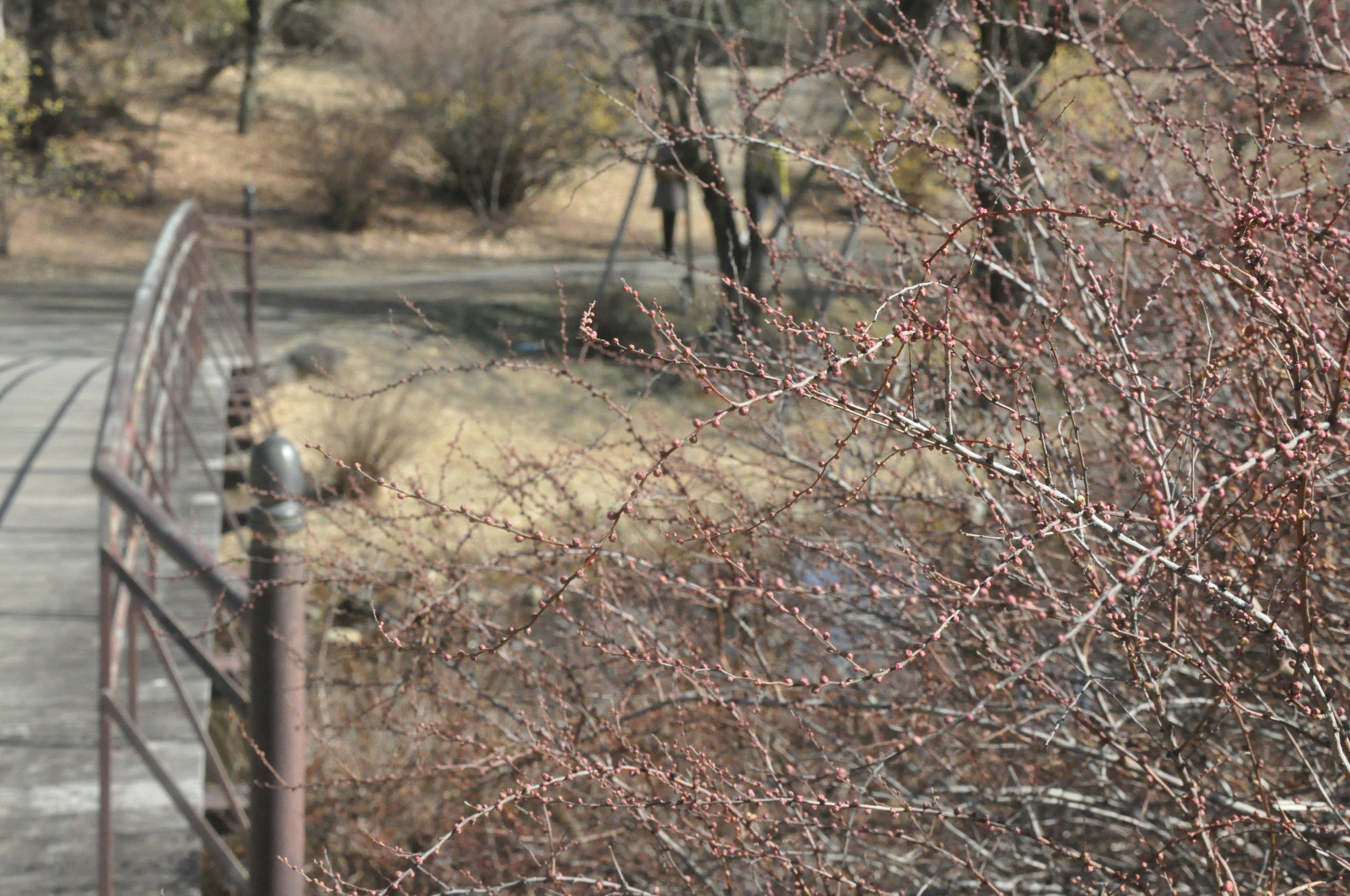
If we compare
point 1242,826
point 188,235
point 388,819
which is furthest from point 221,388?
point 1242,826

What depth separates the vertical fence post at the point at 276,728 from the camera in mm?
2082

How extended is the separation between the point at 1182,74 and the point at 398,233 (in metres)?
21.1

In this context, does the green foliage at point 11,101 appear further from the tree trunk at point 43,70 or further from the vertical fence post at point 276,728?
the vertical fence post at point 276,728

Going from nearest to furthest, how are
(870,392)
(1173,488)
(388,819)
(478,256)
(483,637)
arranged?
(1173,488), (870,392), (483,637), (388,819), (478,256)

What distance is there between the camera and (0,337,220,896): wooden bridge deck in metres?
2.91

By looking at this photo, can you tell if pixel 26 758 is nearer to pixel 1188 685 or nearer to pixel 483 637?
pixel 483 637

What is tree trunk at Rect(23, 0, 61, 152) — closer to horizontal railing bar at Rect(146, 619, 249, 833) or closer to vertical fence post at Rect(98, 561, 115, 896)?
vertical fence post at Rect(98, 561, 115, 896)

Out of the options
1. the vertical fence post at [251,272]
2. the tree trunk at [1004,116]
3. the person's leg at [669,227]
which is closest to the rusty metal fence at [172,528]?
the vertical fence post at [251,272]

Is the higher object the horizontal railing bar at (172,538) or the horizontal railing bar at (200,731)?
the horizontal railing bar at (172,538)

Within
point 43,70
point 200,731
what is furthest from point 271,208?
point 200,731

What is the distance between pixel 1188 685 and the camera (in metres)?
2.82

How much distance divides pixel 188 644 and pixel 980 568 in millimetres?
1334

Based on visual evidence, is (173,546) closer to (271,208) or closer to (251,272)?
(251,272)

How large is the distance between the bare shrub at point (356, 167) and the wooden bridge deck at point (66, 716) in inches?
677
